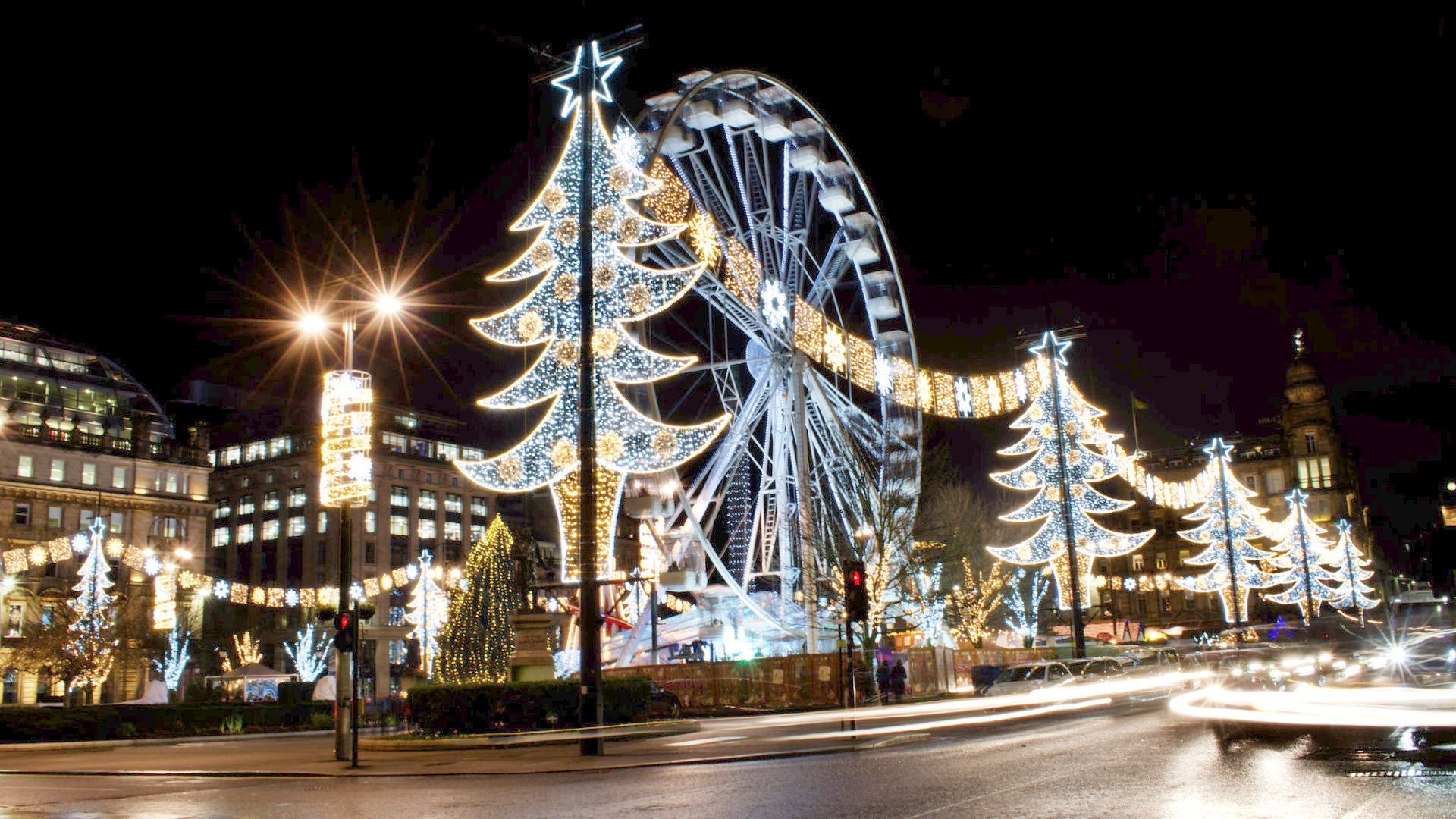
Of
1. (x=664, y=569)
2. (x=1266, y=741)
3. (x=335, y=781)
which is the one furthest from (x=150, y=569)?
(x=1266, y=741)

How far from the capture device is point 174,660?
2611 inches

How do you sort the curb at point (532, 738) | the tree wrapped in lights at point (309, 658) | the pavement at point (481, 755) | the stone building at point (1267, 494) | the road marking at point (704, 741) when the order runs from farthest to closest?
the stone building at point (1267, 494) < the tree wrapped in lights at point (309, 658) < the curb at point (532, 738) < the road marking at point (704, 741) < the pavement at point (481, 755)

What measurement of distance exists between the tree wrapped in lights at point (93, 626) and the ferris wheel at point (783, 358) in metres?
26.6

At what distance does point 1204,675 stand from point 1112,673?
253 cm

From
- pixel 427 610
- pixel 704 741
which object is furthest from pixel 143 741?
pixel 704 741

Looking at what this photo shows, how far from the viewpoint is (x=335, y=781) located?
18531mm

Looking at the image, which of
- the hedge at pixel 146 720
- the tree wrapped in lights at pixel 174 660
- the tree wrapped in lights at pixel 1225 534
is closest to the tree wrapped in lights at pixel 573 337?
the hedge at pixel 146 720

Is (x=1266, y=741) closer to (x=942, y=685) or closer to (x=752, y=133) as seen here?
(x=942, y=685)

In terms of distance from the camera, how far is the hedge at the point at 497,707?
84.5 feet

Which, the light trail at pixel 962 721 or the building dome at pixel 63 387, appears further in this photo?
the building dome at pixel 63 387

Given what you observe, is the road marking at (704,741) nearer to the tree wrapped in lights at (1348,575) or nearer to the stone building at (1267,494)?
the tree wrapped in lights at (1348,575)

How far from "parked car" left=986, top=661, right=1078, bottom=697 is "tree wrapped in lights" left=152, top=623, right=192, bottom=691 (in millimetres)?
43537

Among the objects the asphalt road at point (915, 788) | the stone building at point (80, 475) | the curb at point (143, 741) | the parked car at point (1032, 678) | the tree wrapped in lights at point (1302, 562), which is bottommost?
the curb at point (143, 741)

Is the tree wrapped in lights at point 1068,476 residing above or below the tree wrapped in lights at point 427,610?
above
